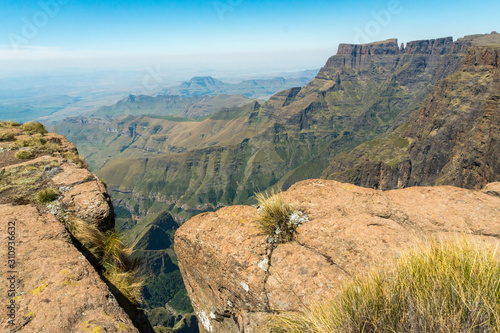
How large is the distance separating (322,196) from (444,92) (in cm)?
25466

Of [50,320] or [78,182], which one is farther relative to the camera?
[78,182]

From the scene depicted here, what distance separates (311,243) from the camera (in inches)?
254

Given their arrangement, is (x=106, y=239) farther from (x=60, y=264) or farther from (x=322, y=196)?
(x=322, y=196)

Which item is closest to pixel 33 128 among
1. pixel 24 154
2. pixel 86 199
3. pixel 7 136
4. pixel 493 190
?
pixel 7 136

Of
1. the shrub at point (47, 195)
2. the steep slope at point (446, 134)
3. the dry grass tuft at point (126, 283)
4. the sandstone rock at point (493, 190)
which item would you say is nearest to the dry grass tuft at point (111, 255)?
the dry grass tuft at point (126, 283)

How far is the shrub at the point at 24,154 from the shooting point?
9609mm

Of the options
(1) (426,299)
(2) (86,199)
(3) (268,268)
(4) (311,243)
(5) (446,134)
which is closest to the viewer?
(1) (426,299)

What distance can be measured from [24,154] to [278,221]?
1108 cm

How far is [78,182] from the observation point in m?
8.23

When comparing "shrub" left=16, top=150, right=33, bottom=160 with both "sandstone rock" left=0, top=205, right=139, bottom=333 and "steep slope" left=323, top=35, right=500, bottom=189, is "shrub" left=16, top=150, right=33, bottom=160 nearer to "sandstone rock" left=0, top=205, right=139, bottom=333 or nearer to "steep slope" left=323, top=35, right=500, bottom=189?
"sandstone rock" left=0, top=205, right=139, bottom=333

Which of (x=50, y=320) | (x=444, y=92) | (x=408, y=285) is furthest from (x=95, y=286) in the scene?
(x=444, y=92)

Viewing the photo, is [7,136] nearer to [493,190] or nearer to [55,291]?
[55,291]

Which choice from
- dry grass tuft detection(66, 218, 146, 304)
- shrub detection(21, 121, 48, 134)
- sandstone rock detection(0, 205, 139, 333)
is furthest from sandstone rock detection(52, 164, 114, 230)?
shrub detection(21, 121, 48, 134)

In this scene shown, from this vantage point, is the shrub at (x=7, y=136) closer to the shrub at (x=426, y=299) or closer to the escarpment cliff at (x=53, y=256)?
the escarpment cliff at (x=53, y=256)
